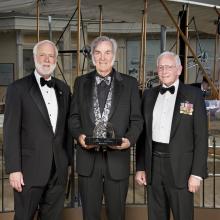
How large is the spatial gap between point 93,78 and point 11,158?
68 cm

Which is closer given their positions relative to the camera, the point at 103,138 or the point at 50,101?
the point at 103,138

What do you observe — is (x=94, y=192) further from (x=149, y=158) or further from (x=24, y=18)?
(x=24, y=18)

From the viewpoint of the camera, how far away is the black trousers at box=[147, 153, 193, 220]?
261 cm

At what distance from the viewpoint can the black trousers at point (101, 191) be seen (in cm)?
258

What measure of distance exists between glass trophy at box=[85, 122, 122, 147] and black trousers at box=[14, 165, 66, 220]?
0.39 m

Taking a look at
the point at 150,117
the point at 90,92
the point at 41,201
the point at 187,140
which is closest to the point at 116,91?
the point at 90,92

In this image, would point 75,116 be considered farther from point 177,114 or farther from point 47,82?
point 177,114

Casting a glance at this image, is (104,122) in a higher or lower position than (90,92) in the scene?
lower

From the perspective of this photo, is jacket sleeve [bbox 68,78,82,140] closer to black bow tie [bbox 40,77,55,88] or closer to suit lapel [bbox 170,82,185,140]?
black bow tie [bbox 40,77,55,88]

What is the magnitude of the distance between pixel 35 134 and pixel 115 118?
48 cm

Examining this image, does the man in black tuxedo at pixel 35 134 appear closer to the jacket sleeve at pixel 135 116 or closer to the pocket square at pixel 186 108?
the jacket sleeve at pixel 135 116

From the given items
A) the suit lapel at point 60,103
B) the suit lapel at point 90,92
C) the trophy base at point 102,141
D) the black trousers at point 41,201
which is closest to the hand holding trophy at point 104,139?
the trophy base at point 102,141

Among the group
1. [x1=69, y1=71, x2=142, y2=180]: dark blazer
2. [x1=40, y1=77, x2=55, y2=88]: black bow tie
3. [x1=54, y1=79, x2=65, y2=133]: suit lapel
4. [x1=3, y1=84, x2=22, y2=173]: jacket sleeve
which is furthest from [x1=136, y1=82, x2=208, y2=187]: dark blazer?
[x1=3, y1=84, x2=22, y2=173]: jacket sleeve

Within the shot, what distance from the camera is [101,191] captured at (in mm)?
2613
